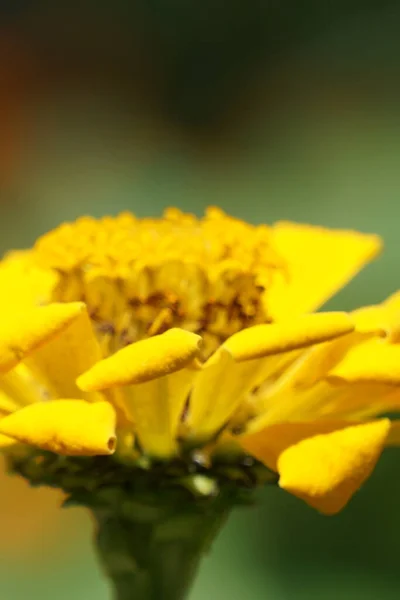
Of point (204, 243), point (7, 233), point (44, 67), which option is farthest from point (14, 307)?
point (44, 67)

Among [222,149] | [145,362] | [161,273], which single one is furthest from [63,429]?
[222,149]

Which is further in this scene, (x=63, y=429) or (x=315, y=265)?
(x=315, y=265)

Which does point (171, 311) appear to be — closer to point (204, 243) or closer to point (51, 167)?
point (204, 243)

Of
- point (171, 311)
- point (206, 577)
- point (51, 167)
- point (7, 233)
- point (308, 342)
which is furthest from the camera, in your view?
point (51, 167)

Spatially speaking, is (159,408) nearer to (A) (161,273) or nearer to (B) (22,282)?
→ (A) (161,273)

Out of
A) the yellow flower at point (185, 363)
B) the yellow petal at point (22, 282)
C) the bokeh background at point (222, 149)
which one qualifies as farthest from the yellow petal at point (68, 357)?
the bokeh background at point (222, 149)

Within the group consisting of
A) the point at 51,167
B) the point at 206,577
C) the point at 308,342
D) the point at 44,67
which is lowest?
the point at 206,577

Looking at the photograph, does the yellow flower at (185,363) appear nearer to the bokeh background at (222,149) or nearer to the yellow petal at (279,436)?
the yellow petal at (279,436)
